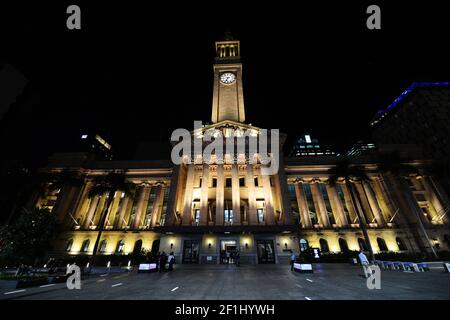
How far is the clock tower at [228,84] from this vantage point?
47.7 metres

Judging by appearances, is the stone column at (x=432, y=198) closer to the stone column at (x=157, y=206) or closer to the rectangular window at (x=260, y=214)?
the rectangular window at (x=260, y=214)

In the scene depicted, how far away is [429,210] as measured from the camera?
3825 cm

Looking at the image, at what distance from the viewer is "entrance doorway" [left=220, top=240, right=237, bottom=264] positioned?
27.4m

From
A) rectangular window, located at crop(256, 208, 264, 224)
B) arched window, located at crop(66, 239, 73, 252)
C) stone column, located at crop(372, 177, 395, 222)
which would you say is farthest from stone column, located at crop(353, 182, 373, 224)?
arched window, located at crop(66, 239, 73, 252)

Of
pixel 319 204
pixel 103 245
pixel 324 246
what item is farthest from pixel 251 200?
pixel 103 245

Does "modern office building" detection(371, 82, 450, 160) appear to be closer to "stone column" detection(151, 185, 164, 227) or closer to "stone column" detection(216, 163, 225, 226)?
"stone column" detection(216, 163, 225, 226)

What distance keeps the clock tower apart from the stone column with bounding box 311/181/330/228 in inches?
875

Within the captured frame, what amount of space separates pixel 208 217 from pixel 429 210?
43.3m

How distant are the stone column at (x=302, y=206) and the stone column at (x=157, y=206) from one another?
94.1ft

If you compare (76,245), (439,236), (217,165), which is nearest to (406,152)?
(439,236)

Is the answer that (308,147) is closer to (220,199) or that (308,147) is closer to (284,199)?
(284,199)

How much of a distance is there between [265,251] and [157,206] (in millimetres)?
23379

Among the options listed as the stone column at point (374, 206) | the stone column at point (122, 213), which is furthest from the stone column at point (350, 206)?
the stone column at point (122, 213)

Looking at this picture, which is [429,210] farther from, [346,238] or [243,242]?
[243,242]
